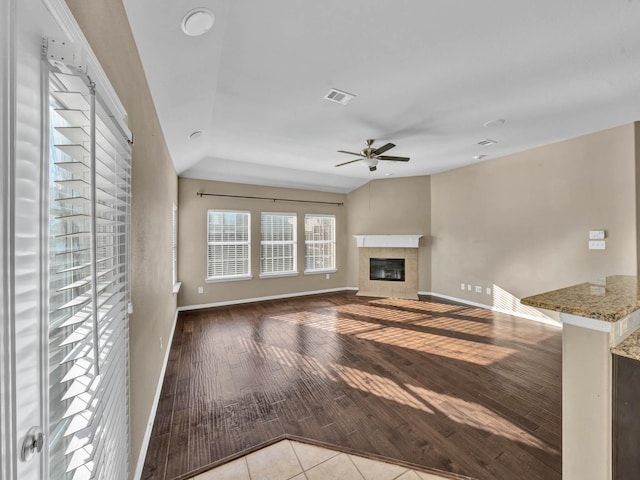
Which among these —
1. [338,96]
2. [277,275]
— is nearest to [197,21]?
[338,96]

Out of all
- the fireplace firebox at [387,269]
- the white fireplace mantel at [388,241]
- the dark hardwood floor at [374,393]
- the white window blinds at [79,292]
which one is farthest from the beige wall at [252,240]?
the white window blinds at [79,292]

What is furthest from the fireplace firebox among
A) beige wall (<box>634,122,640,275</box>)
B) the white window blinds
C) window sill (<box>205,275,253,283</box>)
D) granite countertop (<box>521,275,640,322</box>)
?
the white window blinds

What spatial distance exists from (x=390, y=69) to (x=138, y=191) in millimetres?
2187

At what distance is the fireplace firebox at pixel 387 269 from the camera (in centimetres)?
652

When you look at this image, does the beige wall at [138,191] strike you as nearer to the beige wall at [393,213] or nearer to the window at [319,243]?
the window at [319,243]

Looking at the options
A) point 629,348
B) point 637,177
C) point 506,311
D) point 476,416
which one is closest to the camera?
point 629,348

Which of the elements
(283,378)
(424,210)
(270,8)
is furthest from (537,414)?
(424,210)

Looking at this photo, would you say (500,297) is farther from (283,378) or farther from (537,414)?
(283,378)

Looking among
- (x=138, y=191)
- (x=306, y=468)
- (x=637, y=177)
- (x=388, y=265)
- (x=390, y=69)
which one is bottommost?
(x=306, y=468)

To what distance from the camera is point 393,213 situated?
6.67 m

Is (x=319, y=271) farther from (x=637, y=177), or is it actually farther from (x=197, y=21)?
(x=197, y=21)

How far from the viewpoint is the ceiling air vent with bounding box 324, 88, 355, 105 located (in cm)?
268

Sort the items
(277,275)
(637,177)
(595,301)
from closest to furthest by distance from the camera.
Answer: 1. (595,301)
2. (637,177)
3. (277,275)

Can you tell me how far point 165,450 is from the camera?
6.15ft
